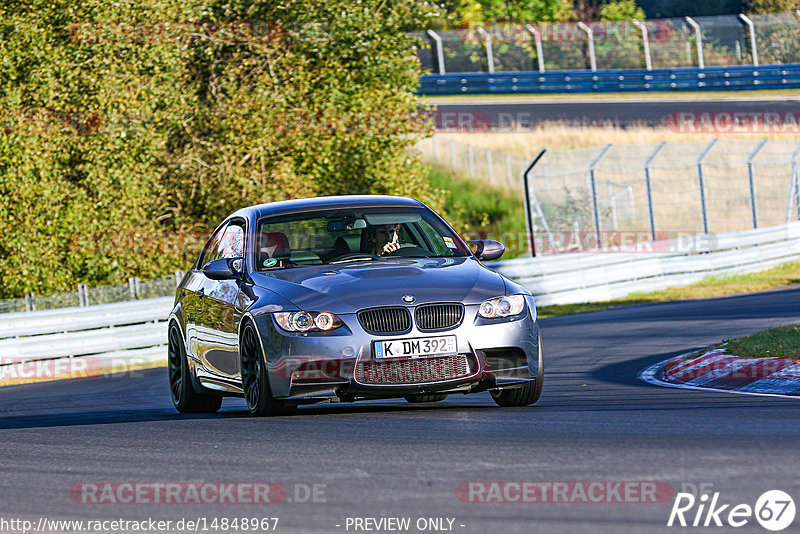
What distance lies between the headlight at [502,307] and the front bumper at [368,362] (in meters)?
0.05

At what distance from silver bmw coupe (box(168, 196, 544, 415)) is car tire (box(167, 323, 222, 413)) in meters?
0.55

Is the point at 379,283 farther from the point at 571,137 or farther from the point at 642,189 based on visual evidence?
the point at 571,137

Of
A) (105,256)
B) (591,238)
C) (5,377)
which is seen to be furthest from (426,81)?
(5,377)

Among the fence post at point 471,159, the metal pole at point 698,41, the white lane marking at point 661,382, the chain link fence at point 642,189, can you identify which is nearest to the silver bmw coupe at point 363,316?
the white lane marking at point 661,382

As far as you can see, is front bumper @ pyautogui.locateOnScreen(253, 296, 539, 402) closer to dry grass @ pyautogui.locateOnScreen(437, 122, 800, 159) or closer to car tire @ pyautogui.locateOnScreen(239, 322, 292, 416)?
car tire @ pyautogui.locateOnScreen(239, 322, 292, 416)

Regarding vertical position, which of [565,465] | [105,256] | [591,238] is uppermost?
[565,465]

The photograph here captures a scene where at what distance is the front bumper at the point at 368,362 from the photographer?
8.78 meters

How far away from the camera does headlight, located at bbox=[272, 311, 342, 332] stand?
348 inches

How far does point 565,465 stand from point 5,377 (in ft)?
44.6

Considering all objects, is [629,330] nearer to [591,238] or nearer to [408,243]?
[408,243]

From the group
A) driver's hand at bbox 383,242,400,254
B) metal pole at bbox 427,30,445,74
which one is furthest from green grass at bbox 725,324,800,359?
metal pole at bbox 427,30,445,74

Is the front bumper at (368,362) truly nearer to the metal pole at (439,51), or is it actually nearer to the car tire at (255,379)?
the car tire at (255,379)

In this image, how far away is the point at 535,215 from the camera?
36.7 m

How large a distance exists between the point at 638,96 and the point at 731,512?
4485 cm
